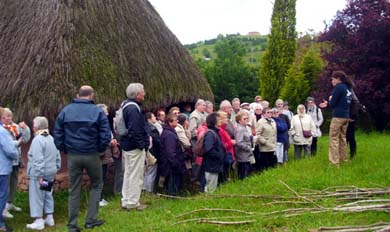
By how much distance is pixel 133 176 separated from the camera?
7.20m

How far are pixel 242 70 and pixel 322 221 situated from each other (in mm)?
23844

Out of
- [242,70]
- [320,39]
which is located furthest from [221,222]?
[242,70]

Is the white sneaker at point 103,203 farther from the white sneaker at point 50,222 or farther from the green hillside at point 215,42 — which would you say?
the green hillside at point 215,42

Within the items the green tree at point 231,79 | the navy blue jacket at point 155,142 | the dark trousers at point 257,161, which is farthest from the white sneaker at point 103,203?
the green tree at point 231,79

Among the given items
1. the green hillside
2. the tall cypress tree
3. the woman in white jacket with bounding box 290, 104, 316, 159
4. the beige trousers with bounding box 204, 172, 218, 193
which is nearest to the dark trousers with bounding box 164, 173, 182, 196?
the beige trousers with bounding box 204, 172, 218, 193

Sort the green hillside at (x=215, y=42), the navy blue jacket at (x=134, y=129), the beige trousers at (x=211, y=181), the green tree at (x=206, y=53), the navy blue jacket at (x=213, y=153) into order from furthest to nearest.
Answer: the green hillside at (x=215, y=42) < the green tree at (x=206, y=53) < the beige trousers at (x=211, y=181) < the navy blue jacket at (x=213, y=153) < the navy blue jacket at (x=134, y=129)

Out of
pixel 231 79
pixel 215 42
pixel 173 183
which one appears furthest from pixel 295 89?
pixel 215 42

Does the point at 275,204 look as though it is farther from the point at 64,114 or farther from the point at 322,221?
the point at 64,114

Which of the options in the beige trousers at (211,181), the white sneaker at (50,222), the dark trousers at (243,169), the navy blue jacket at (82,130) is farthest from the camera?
A: the dark trousers at (243,169)

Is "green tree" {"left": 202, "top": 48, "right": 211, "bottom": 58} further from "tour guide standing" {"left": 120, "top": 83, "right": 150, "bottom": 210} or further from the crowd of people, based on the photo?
"tour guide standing" {"left": 120, "top": 83, "right": 150, "bottom": 210}

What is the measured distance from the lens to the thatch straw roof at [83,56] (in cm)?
920

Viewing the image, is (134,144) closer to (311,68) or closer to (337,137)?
(337,137)

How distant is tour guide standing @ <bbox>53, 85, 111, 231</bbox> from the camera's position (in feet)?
20.3

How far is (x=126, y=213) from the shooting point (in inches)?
280
